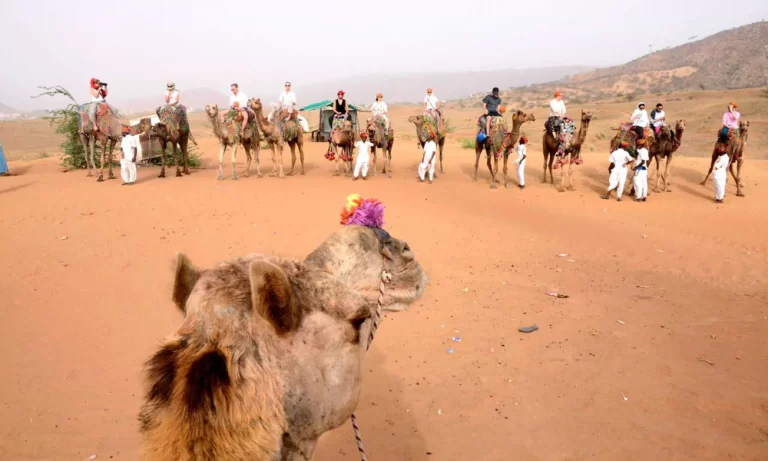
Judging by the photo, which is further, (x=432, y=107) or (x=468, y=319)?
(x=432, y=107)

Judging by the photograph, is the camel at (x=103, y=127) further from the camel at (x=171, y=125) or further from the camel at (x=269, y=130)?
the camel at (x=269, y=130)

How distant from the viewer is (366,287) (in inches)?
86.4

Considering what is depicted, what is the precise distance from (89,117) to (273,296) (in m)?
16.2

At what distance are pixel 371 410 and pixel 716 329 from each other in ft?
15.3

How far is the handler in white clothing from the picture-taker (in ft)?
44.0

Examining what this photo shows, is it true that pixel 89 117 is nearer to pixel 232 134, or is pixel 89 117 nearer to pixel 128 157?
pixel 128 157

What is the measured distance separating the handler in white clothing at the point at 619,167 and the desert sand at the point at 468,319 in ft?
2.80

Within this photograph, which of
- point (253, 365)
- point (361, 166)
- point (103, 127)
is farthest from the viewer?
point (361, 166)

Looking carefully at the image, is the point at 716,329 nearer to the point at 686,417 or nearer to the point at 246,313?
the point at 686,417

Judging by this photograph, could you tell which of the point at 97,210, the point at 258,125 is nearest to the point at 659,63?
the point at 258,125

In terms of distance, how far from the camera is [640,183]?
13453mm

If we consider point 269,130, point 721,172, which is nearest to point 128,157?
point 269,130

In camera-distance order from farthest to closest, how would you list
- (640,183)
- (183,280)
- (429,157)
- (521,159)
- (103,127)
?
(429,157) → (521,159) → (103,127) → (640,183) → (183,280)

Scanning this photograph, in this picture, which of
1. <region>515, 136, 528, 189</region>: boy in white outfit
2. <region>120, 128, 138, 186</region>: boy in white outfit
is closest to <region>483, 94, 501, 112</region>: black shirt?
<region>515, 136, 528, 189</region>: boy in white outfit
